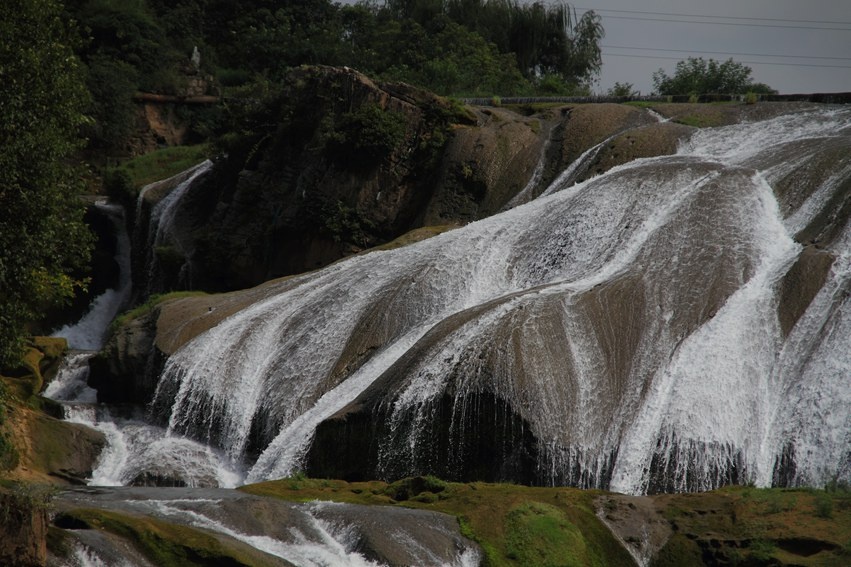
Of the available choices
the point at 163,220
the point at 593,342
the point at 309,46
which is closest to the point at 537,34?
the point at 309,46

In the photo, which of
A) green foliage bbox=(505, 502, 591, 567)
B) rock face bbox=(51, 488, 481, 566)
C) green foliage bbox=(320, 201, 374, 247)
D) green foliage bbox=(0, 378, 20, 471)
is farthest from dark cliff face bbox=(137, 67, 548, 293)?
rock face bbox=(51, 488, 481, 566)

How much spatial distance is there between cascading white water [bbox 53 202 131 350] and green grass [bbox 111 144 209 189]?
1.59 meters

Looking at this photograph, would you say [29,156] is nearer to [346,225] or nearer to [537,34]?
[346,225]

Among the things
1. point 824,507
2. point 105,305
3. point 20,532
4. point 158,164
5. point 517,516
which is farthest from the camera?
point 158,164

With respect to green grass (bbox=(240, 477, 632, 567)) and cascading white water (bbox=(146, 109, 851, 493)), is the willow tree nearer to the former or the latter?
cascading white water (bbox=(146, 109, 851, 493))

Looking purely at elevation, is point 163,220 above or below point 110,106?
below

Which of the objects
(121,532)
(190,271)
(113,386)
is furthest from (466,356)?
(190,271)

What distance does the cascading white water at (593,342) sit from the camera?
1644cm

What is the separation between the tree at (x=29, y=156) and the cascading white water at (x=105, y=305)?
17887mm

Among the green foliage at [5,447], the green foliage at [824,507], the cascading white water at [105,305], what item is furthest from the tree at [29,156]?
the cascading white water at [105,305]

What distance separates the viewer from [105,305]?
40.6 meters

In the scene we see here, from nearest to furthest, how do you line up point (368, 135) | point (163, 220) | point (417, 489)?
point (417, 489), point (368, 135), point (163, 220)

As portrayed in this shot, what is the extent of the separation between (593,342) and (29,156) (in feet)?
32.3

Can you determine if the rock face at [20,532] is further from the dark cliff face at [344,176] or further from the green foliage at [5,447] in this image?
the dark cliff face at [344,176]
